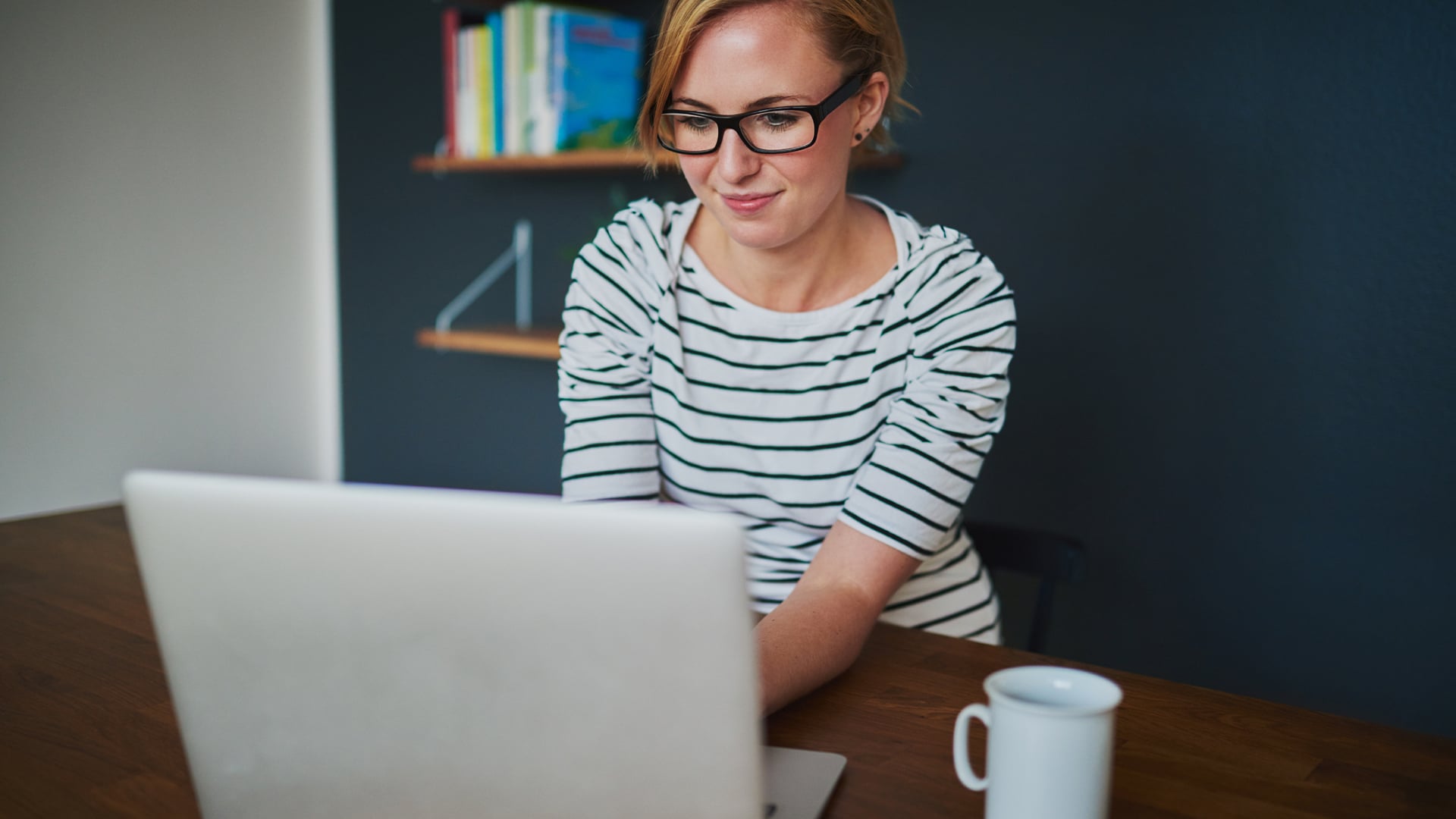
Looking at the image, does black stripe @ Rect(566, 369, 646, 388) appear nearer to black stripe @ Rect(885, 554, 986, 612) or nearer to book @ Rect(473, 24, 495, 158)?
black stripe @ Rect(885, 554, 986, 612)

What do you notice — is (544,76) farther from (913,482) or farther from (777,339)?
(913,482)

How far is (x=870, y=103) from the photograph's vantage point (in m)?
1.31

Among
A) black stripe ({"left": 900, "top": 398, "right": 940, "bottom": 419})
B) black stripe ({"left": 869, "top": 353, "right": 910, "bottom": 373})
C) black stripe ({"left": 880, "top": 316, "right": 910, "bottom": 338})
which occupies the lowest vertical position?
black stripe ({"left": 900, "top": 398, "right": 940, "bottom": 419})

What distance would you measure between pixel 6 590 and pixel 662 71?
2.97 feet

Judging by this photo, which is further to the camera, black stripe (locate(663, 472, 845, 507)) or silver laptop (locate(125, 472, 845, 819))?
black stripe (locate(663, 472, 845, 507))

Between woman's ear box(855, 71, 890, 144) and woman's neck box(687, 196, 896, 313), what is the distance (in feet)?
0.30

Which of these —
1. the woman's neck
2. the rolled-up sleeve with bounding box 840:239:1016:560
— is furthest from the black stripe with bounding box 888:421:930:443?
the woman's neck

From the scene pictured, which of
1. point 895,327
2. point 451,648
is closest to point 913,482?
point 895,327

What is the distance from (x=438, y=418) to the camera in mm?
3125

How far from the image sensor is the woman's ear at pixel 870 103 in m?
1.29

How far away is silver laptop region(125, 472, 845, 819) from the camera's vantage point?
1.75 ft

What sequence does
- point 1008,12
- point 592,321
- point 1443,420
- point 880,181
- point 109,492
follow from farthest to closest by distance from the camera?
point 109,492 → point 880,181 → point 1008,12 → point 1443,420 → point 592,321

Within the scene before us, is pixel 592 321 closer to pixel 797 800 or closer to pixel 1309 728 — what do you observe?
pixel 797 800

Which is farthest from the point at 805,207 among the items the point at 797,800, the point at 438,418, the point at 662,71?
the point at 438,418
